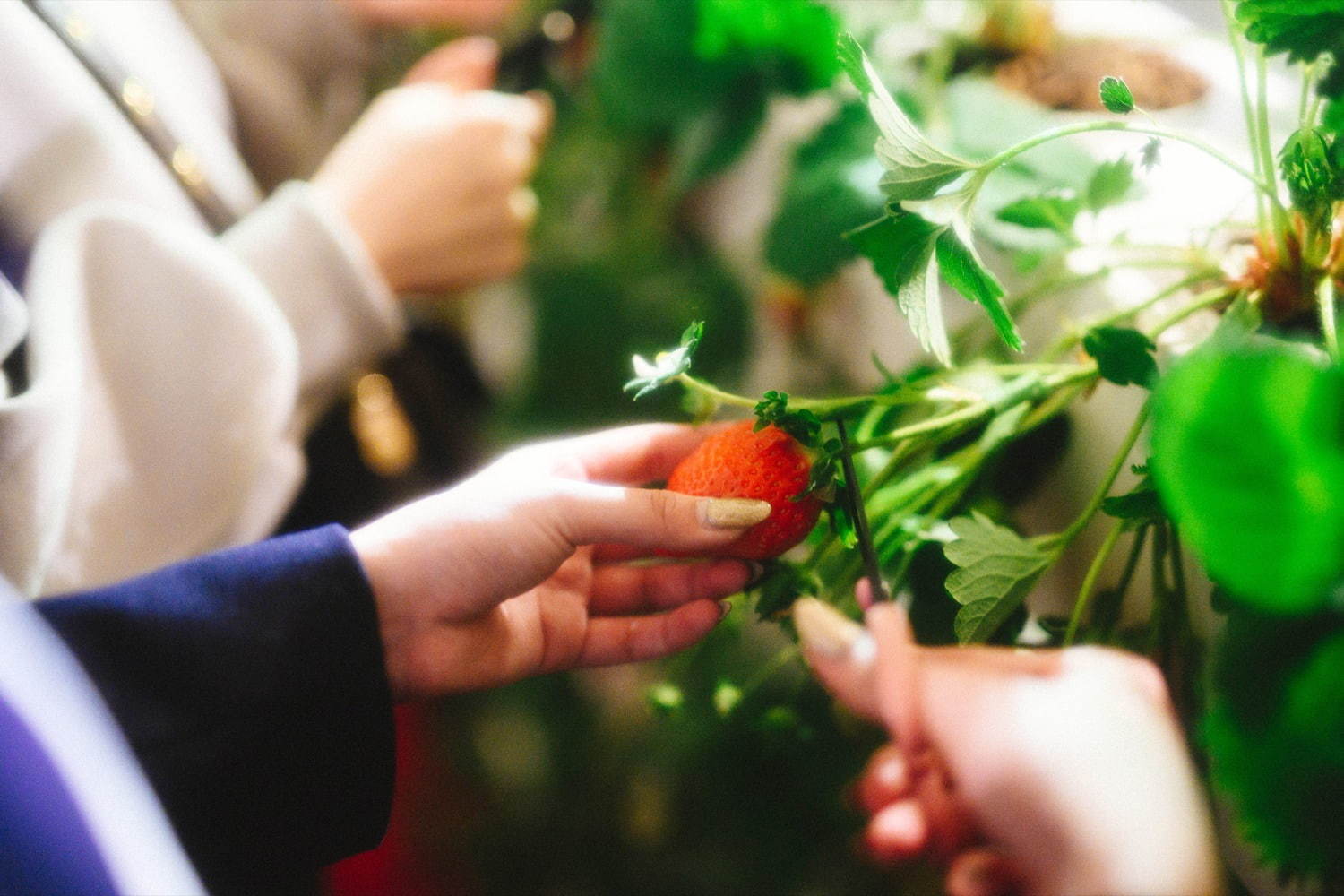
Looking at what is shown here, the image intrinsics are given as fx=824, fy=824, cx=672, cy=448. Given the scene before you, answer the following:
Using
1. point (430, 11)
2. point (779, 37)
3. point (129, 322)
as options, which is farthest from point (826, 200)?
point (430, 11)

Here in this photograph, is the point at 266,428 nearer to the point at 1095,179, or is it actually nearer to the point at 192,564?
the point at 192,564

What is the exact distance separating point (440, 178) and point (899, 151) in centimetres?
52

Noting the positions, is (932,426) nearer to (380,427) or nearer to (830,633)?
(830,633)

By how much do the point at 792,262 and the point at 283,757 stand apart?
0.42 meters

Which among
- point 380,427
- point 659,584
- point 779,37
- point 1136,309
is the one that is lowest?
point 380,427

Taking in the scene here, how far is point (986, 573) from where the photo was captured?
32 centimetres

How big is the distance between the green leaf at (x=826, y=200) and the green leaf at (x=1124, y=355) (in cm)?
21

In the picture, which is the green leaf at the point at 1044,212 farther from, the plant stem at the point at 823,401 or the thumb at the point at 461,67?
the thumb at the point at 461,67

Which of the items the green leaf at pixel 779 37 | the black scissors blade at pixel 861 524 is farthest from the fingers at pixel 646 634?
the green leaf at pixel 779 37

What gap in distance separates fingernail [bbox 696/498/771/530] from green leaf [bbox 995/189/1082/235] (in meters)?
0.19

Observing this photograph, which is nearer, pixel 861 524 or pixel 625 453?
pixel 861 524

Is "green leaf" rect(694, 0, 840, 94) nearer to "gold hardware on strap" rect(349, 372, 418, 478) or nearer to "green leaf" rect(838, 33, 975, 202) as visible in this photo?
"green leaf" rect(838, 33, 975, 202)

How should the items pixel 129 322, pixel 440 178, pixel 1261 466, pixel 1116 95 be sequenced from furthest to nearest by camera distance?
pixel 440 178
pixel 129 322
pixel 1116 95
pixel 1261 466

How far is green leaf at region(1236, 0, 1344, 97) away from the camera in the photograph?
0.80 ft
